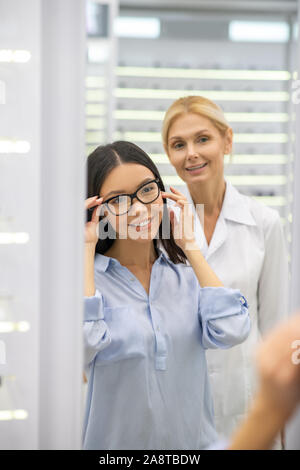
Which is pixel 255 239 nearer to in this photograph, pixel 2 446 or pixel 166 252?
pixel 166 252

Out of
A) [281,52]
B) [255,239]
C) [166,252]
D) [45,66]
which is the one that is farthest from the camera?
[281,52]

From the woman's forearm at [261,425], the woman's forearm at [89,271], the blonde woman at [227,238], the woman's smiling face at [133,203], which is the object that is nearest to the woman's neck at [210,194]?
the blonde woman at [227,238]

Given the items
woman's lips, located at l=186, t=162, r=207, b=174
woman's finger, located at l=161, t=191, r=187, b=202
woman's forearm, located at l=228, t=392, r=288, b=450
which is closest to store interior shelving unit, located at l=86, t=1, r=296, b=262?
woman's lips, located at l=186, t=162, r=207, b=174

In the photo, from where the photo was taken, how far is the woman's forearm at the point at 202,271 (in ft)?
3.73

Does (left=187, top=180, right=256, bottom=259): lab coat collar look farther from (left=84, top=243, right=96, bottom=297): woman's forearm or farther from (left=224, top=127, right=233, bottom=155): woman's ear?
(left=84, top=243, right=96, bottom=297): woman's forearm

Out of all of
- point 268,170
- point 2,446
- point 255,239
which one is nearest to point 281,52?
point 268,170

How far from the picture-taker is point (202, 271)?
1.14 metres

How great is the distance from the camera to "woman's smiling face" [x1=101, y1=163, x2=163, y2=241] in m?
1.11

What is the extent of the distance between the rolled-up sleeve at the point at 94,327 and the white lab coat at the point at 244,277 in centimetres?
53

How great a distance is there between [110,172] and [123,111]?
75.2 inches

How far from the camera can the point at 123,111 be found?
2943 millimetres

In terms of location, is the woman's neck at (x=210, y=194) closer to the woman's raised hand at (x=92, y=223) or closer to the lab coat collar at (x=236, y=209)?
the lab coat collar at (x=236, y=209)

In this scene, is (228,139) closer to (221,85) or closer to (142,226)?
(142,226)

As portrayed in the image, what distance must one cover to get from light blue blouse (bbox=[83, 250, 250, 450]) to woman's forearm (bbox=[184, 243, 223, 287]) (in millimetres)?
24
